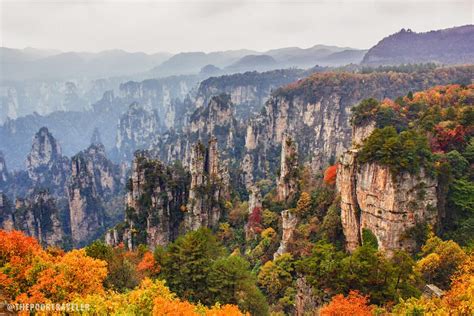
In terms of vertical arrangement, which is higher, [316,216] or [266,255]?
[316,216]

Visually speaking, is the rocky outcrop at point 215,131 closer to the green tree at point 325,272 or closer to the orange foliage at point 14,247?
the green tree at point 325,272

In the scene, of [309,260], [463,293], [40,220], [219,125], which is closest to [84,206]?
[40,220]

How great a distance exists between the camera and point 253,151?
408 ft

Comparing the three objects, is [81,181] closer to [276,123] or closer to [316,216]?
[276,123]

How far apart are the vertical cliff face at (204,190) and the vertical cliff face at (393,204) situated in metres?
30.5

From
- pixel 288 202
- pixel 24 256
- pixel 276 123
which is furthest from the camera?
pixel 276 123

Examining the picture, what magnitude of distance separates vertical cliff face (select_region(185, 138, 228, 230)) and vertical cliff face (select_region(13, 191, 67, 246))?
1933 inches

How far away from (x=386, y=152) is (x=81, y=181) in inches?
4115

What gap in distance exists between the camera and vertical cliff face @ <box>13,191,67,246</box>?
9450 centimetres

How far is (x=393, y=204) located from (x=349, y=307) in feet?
45.0

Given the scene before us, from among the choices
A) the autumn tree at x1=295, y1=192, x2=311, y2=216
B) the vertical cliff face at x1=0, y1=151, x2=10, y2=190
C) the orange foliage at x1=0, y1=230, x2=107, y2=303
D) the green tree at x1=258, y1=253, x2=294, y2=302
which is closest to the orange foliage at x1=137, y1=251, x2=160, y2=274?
the orange foliage at x1=0, y1=230, x2=107, y2=303

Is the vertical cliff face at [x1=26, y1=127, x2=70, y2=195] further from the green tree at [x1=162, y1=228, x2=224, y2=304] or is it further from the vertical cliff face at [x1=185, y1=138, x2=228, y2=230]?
the green tree at [x1=162, y1=228, x2=224, y2=304]

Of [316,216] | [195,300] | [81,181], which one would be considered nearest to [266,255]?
[316,216]

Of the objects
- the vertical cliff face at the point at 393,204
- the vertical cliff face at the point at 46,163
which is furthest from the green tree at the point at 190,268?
the vertical cliff face at the point at 46,163
